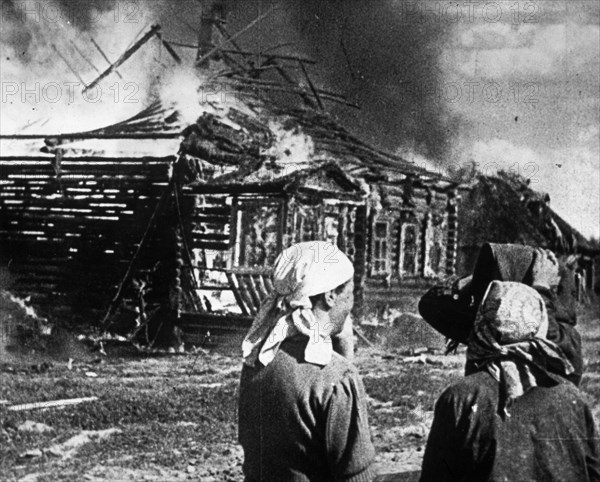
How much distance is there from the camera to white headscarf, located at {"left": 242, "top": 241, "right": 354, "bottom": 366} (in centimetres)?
371

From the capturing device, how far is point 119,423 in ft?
16.8

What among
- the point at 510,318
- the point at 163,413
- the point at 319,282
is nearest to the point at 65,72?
the point at 163,413

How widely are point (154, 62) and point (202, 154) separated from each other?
0.61 m

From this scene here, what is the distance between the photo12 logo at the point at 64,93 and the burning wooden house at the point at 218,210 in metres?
0.17

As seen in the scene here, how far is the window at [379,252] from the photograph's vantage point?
533 centimetres

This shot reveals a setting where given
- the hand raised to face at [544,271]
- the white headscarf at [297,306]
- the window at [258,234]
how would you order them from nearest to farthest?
the white headscarf at [297,306] < the hand raised to face at [544,271] < the window at [258,234]

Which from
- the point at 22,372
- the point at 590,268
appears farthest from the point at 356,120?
the point at 22,372

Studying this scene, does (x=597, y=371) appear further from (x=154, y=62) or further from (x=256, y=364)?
(x=154, y=62)

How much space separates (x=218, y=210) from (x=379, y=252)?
0.99 meters

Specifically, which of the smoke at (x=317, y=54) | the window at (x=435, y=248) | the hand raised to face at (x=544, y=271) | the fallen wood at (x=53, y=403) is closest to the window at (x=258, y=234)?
the smoke at (x=317, y=54)

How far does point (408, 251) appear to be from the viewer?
5.35 metres

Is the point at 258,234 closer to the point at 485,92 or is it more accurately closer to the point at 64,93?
the point at 64,93

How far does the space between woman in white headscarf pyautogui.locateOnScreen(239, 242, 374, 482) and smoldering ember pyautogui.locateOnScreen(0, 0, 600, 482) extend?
4.62 feet

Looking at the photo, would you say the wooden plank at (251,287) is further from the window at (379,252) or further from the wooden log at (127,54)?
A: the wooden log at (127,54)
